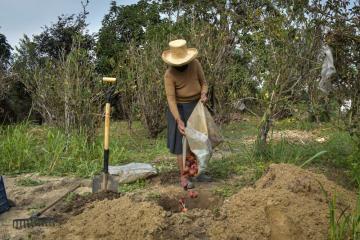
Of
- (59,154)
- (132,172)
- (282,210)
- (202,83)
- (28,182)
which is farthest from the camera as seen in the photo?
(59,154)

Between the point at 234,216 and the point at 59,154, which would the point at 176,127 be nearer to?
the point at 234,216

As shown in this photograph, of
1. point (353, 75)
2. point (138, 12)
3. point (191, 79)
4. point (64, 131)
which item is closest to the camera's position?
point (353, 75)

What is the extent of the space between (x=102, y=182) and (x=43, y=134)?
399cm

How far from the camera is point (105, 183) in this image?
5.39 m

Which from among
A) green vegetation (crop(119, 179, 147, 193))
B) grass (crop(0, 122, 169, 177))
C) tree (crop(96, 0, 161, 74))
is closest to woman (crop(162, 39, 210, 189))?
green vegetation (crop(119, 179, 147, 193))

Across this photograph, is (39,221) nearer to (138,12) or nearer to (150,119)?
(150,119)

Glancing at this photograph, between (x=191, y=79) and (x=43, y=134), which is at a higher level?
(x=191, y=79)

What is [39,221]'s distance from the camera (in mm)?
4684

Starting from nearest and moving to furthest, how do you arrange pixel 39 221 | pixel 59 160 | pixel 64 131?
pixel 39 221, pixel 59 160, pixel 64 131

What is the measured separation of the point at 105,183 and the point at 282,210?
1982 mm

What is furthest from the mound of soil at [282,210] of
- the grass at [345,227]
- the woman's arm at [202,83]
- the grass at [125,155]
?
the woman's arm at [202,83]

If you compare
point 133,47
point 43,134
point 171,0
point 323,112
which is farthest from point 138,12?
point 323,112

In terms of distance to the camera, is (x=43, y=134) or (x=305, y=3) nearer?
(x=305, y=3)

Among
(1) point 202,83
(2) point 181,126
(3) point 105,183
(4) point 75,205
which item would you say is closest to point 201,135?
(2) point 181,126
